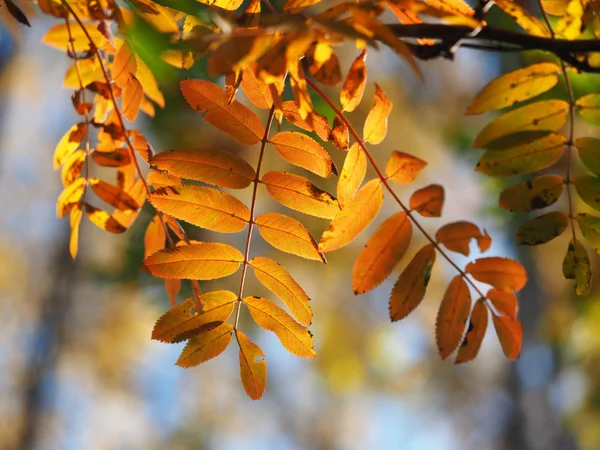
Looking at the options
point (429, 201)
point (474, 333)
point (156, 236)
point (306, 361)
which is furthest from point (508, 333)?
point (306, 361)

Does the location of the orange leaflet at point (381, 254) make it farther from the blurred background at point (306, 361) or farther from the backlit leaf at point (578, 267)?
the blurred background at point (306, 361)

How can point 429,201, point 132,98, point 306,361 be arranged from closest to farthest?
point 429,201
point 132,98
point 306,361

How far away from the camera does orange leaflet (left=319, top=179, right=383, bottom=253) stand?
1.33 ft

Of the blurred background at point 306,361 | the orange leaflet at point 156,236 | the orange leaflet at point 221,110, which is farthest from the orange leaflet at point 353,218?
the blurred background at point 306,361

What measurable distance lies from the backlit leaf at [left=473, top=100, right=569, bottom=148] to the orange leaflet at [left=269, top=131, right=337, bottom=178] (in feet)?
0.40

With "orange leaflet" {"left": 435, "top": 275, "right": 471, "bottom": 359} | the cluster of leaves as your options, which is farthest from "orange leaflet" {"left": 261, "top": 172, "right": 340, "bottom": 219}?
"orange leaflet" {"left": 435, "top": 275, "right": 471, "bottom": 359}

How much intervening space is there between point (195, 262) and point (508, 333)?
0.26 m

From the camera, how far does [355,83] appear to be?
17.3 inches

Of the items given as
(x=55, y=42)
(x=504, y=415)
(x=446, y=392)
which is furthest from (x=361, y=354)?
(x=55, y=42)

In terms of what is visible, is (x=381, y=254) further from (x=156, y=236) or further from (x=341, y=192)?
(x=156, y=236)

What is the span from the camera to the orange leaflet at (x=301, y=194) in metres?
0.46

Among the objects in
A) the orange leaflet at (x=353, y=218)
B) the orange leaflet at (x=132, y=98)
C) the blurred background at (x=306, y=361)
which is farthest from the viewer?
the blurred background at (x=306, y=361)

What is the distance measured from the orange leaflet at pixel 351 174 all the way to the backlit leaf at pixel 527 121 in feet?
0.29

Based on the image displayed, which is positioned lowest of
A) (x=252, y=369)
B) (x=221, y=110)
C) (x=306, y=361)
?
(x=306, y=361)
